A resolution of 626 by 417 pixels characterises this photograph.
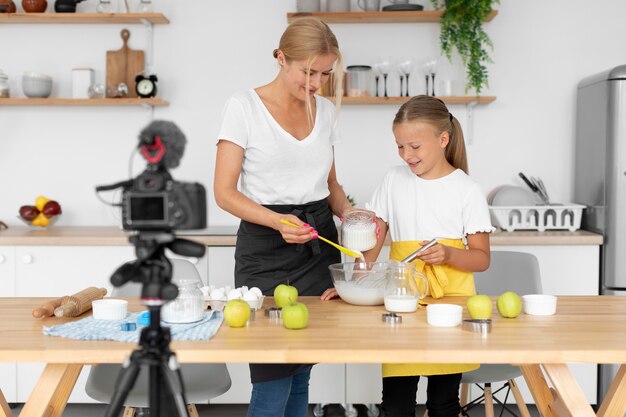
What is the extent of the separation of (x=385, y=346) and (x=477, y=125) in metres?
2.58

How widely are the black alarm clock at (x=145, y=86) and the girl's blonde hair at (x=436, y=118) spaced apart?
1.85 meters

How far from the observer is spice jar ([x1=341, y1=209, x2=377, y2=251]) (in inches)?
82.7

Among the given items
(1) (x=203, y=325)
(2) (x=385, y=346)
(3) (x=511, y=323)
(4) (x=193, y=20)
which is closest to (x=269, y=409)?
(1) (x=203, y=325)

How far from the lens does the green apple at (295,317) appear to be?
5.53 ft

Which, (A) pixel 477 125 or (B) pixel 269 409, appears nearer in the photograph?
(B) pixel 269 409

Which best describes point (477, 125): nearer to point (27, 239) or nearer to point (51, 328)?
point (27, 239)

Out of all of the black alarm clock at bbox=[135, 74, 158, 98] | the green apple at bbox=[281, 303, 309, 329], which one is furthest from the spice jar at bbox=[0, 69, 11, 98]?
the green apple at bbox=[281, 303, 309, 329]

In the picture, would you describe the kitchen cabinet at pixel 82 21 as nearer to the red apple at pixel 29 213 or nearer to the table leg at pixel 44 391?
the red apple at pixel 29 213

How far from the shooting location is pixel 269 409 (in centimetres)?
189

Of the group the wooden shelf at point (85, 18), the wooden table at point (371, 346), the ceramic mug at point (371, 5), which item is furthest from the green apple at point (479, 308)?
the wooden shelf at point (85, 18)

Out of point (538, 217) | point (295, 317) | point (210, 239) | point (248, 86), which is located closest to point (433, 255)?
point (295, 317)

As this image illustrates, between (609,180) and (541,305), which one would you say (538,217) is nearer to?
(609,180)

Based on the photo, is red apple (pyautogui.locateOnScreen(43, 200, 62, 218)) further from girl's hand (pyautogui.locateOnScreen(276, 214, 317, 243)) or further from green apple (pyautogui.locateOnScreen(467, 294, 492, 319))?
green apple (pyautogui.locateOnScreen(467, 294, 492, 319))

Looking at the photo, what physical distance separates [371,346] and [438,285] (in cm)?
60
